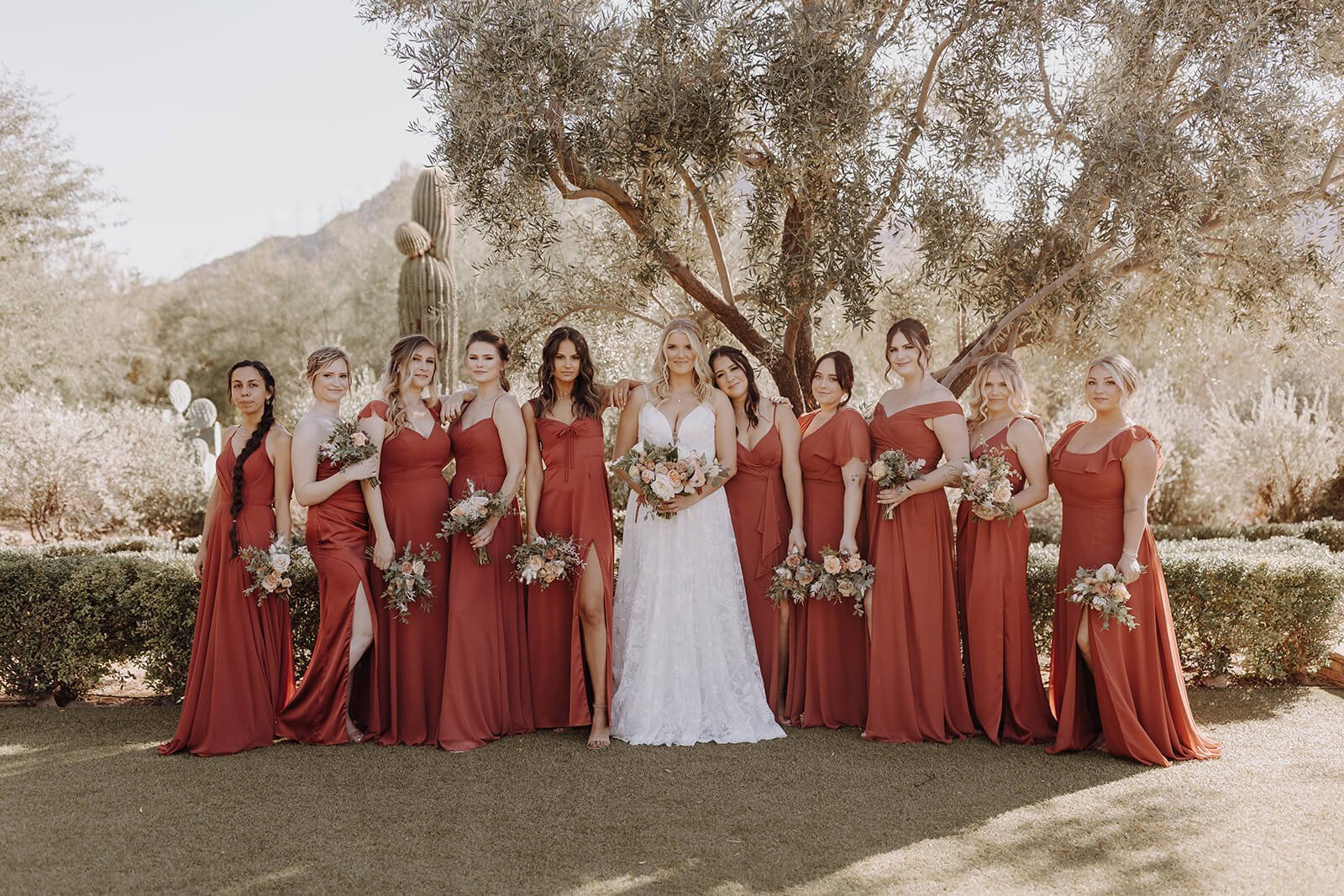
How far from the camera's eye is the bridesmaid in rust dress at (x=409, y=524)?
602cm

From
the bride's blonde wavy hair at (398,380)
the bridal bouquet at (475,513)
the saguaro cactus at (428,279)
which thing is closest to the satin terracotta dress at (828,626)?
the bridal bouquet at (475,513)

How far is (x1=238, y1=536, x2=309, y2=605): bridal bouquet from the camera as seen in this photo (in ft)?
18.7

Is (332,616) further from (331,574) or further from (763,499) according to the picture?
(763,499)

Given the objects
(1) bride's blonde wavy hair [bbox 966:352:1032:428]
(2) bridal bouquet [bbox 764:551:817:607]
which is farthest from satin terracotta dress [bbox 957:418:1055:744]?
(2) bridal bouquet [bbox 764:551:817:607]

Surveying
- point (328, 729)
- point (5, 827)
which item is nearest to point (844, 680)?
point (328, 729)

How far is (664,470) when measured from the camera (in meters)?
5.87

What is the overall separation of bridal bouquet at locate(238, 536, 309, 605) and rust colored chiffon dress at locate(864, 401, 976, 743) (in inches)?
140

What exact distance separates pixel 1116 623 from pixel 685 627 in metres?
2.52

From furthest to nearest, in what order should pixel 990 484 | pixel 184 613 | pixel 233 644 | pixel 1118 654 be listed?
pixel 184 613, pixel 233 644, pixel 990 484, pixel 1118 654

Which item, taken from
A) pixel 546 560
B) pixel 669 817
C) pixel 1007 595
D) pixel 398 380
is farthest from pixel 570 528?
pixel 1007 595

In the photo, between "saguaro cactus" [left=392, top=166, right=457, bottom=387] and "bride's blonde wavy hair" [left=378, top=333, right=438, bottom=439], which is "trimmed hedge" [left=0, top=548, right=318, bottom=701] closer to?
"bride's blonde wavy hair" [left=378, top=333, right=438, bottom=439]

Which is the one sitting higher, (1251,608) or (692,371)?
(692,371)

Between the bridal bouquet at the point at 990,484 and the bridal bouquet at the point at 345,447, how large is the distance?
356 centimetres

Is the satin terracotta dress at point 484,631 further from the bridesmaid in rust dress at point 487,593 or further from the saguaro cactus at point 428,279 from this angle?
the saguaro cactus at point 428,279
